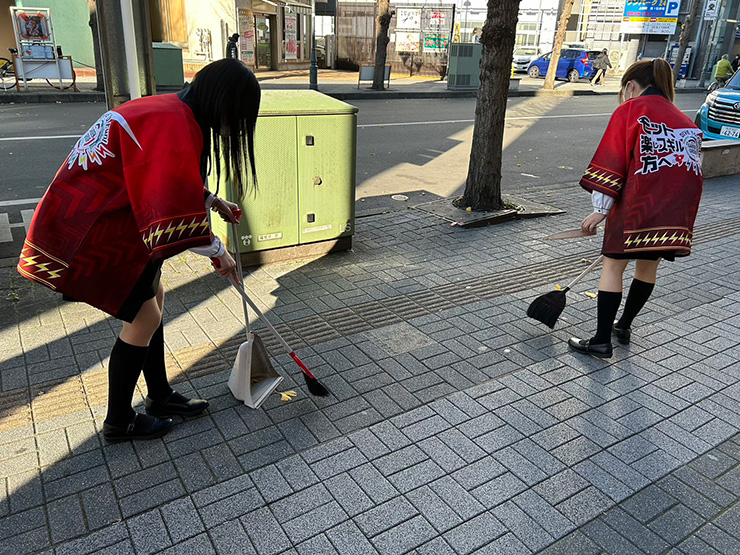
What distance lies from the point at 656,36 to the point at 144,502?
4616 cm

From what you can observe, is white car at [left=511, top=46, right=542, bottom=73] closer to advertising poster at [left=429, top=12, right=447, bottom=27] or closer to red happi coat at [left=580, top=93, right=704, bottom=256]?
advertising poster at [left=429, top=12, right=447, bottom=27]

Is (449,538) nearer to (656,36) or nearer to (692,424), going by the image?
(692,424)

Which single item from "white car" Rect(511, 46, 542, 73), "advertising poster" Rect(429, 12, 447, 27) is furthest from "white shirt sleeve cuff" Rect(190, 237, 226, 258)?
"white car" Rect(511, 46, 542, 73)

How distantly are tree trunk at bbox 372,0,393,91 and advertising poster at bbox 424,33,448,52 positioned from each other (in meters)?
8.24

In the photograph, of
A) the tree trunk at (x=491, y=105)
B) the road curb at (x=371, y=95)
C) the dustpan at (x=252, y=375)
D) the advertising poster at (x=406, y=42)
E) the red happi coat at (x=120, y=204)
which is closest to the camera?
the red happi coat at (x=120, y=204)

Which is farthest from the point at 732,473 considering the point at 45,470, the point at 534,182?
the point at 534,182

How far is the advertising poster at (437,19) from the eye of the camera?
2755cm

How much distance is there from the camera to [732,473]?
2871 mm

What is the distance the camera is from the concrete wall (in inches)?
814

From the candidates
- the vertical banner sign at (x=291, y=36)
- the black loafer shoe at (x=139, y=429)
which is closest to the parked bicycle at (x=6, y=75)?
the vertical banner sign at (x=291, y=36)

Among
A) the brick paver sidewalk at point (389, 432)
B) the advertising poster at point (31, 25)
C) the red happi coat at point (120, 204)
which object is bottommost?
the brick paver sidewalk at point (389, 432)

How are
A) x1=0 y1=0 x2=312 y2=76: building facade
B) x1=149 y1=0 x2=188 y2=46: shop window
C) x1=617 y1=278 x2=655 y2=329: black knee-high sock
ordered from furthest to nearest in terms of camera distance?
x1=149 y1=0 x2=188 y2=46: shop window → x1=0 y1=0 x2=312 y2=76: building facade → x1=617 y1=278 x2=655 y2=329: black knee-high sock

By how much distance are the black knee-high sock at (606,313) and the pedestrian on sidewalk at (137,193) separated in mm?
2431

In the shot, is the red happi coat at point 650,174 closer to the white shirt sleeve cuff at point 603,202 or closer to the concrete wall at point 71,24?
the white shirt sleeve cuff at point 603,202
